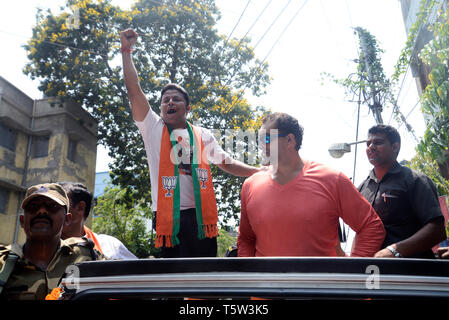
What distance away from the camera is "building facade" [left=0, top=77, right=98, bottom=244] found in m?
15.8

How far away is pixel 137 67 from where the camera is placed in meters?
13.5

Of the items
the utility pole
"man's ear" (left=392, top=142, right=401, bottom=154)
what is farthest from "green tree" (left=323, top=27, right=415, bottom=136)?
"man's ear" (left=392, top=142, right=401, bottom=154)

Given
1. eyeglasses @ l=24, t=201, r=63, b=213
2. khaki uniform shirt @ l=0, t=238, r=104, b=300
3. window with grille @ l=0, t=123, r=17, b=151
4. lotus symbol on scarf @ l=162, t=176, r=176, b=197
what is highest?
window with grille @ l=0, t=123, r=17, b=151

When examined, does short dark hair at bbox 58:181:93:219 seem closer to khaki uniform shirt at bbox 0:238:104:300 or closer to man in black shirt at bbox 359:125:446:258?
khaki uniform shirt at bbox 0:238:104:300

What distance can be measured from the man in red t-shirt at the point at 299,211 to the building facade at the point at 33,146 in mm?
14054

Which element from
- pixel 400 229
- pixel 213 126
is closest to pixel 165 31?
pixel 213 126

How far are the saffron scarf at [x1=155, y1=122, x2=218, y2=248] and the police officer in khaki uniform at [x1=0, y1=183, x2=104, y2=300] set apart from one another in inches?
18.9

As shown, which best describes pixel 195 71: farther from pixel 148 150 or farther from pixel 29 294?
pixel 29 294

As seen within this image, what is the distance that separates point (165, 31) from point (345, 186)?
1292cm

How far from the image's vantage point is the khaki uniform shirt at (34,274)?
218 centimetres

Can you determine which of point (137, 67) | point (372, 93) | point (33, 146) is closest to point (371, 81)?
point (372, 93)

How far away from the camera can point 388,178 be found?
9.27 feet

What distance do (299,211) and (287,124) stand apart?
0.56 metres

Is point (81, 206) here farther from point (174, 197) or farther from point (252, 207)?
point (252, 207)
